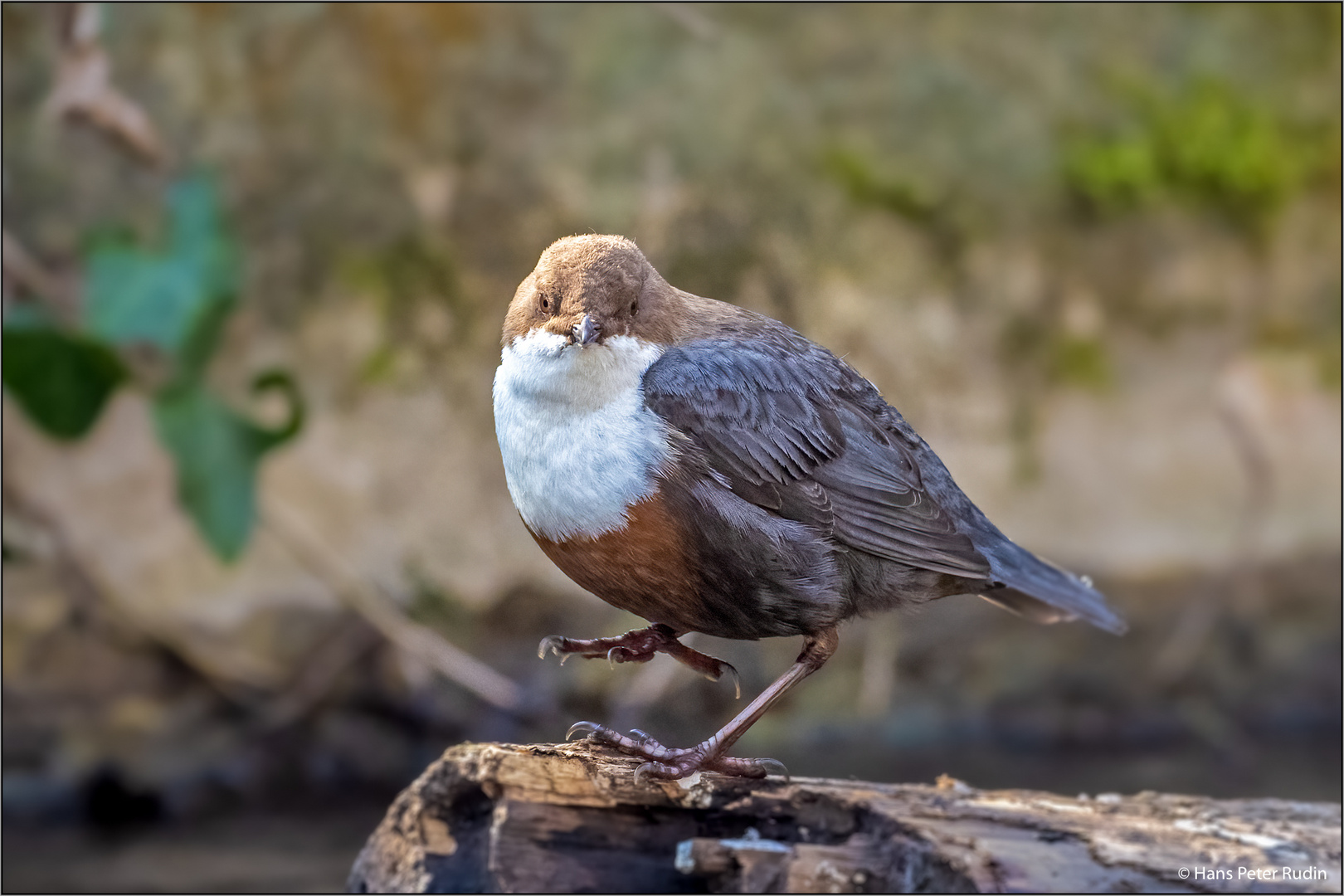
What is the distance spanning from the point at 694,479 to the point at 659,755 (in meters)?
0.52

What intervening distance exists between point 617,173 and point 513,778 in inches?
135

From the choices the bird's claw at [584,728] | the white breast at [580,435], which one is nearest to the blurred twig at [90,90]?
the white breast at [580,435]

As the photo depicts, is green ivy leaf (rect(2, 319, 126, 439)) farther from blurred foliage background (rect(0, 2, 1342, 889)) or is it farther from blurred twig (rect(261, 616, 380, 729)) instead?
blurred twig (rect(261, 616, 380, 729))

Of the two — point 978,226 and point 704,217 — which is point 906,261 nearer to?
point 978,226

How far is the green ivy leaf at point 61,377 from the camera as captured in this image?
381 centimetres

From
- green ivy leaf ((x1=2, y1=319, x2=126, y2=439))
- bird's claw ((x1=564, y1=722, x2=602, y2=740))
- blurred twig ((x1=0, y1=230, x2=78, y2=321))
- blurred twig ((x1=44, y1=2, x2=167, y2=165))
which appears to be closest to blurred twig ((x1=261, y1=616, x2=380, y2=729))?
green ivy leaf ((x1=2, y1=319, x2=126, y2=439))

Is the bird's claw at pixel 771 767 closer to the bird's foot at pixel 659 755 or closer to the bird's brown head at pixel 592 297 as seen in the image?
the bird's foot at pixel 659 755

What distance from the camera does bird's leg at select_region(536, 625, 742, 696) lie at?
2.37 metres

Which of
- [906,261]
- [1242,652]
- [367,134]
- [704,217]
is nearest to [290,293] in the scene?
[367,134]

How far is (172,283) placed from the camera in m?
3.73

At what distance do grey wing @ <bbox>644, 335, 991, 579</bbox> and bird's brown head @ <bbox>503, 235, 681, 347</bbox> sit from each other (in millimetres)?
90

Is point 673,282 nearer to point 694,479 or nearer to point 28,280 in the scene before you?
point 28,280

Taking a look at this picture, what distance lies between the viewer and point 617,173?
16.6ft

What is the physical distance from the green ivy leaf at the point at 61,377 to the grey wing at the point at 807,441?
253 centimetres
